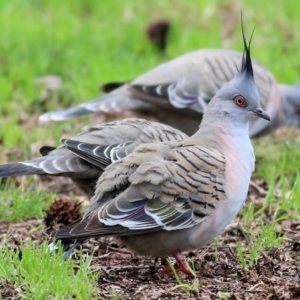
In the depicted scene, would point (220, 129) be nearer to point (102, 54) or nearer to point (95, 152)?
point (95, 152)

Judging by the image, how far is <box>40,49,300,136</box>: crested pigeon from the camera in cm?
692

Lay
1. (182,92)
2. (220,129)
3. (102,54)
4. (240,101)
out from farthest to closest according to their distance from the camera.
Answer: (102,54), (182,92), (240,101), (220,129)

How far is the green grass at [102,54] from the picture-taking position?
19.2 ft

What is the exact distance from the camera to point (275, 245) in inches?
186

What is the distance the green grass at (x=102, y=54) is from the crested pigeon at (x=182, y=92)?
42 cm

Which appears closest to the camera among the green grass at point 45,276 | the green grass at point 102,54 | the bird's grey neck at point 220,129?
the green grass at point 45,276

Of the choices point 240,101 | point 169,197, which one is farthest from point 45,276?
point 240,101

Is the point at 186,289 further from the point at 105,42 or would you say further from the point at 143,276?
the point at 105,42

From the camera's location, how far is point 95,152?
16.5 ft

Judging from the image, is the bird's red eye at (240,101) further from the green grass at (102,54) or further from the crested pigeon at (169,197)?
the green grass at (102,54)

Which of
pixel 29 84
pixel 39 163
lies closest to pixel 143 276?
pixel 39 163

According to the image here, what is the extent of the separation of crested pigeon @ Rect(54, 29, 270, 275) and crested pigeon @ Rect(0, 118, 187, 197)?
2.01 feet

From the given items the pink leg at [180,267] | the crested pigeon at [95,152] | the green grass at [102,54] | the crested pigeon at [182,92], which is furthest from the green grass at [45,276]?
the crested pigeon at [182,92]

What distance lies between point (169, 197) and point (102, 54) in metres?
4.84
